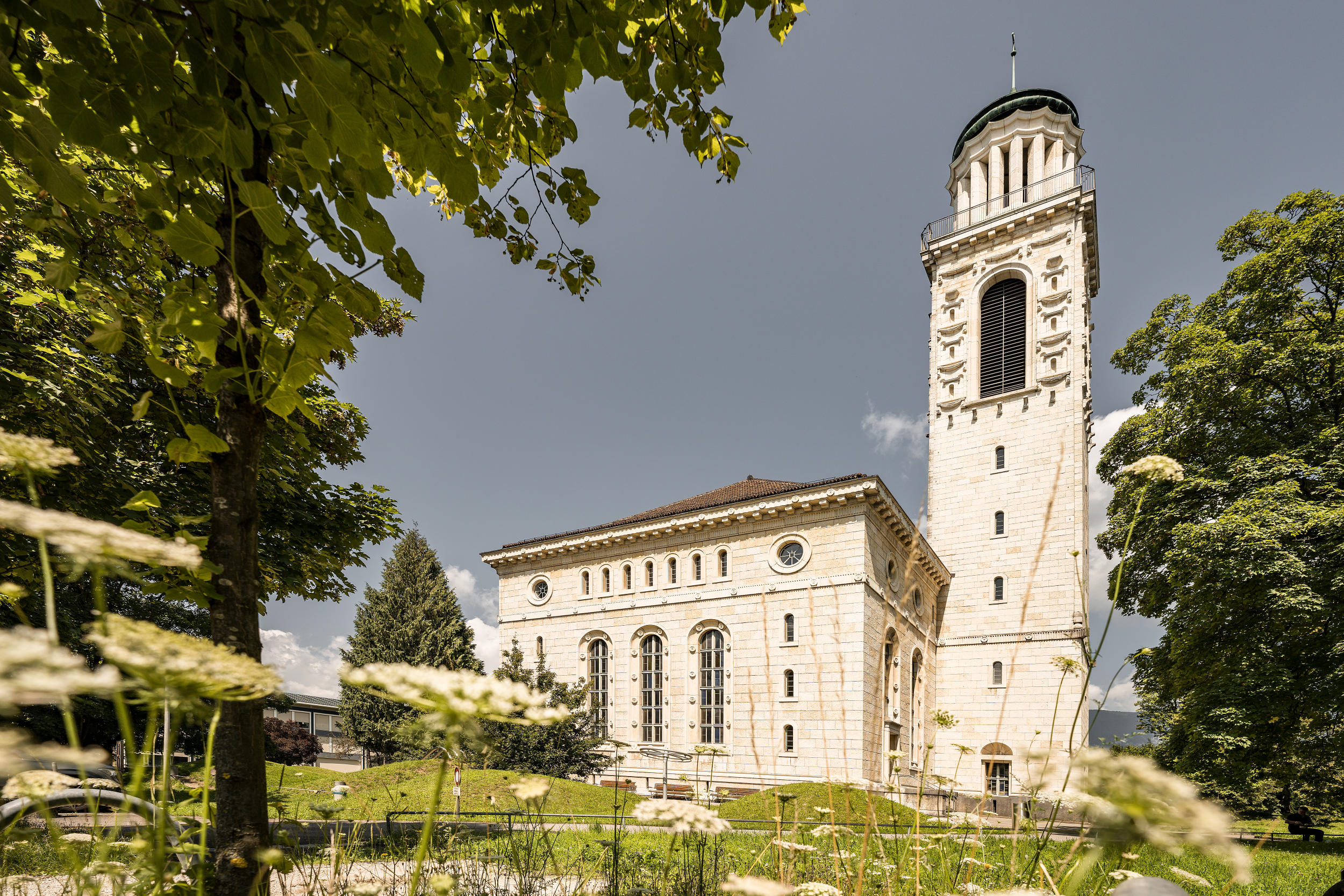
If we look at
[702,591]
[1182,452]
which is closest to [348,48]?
[1182,452]

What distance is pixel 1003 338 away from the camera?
31.1 m

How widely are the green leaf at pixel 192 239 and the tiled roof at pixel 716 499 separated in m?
22.9

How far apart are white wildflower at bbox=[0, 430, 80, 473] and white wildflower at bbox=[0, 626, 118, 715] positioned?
15.1 inches

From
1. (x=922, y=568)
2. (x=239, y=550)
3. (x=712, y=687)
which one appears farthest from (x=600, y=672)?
(x=239, y=550)

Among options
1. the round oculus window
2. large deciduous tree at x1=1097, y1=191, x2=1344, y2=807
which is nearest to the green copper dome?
large deciduous tree at x1=1097, y1=191, x2=1344, y2=807

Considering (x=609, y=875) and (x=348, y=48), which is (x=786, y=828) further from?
(x=348, y=48)

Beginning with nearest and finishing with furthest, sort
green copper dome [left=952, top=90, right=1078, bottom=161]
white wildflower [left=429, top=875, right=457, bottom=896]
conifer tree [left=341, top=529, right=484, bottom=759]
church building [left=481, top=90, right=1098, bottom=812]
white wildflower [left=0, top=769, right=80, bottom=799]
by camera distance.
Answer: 1. white wildflower [left=0, top=769, right=80, bottom=799]
2. white wildflower [left=429, top=875, right=457, bottom=896]
3. church building [left=481, top=90, right=1098, bottom=812]
4. conifer tree [left=341, top=529, right=484, bottom=759]
5. green copper dome [left=952, top=90, right=1078, bottom=161]

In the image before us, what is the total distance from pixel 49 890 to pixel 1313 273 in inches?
939

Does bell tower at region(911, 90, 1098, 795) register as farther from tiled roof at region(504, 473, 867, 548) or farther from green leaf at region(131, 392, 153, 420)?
green leaf at region(131, 392, 153, 420)

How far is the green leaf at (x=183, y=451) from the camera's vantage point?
1782mm

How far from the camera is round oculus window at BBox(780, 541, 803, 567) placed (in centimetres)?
2378

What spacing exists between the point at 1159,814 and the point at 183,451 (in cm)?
244

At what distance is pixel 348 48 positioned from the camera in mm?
1844

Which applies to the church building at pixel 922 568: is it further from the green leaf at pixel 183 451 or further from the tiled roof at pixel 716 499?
the green leaf at pixel 183 451
